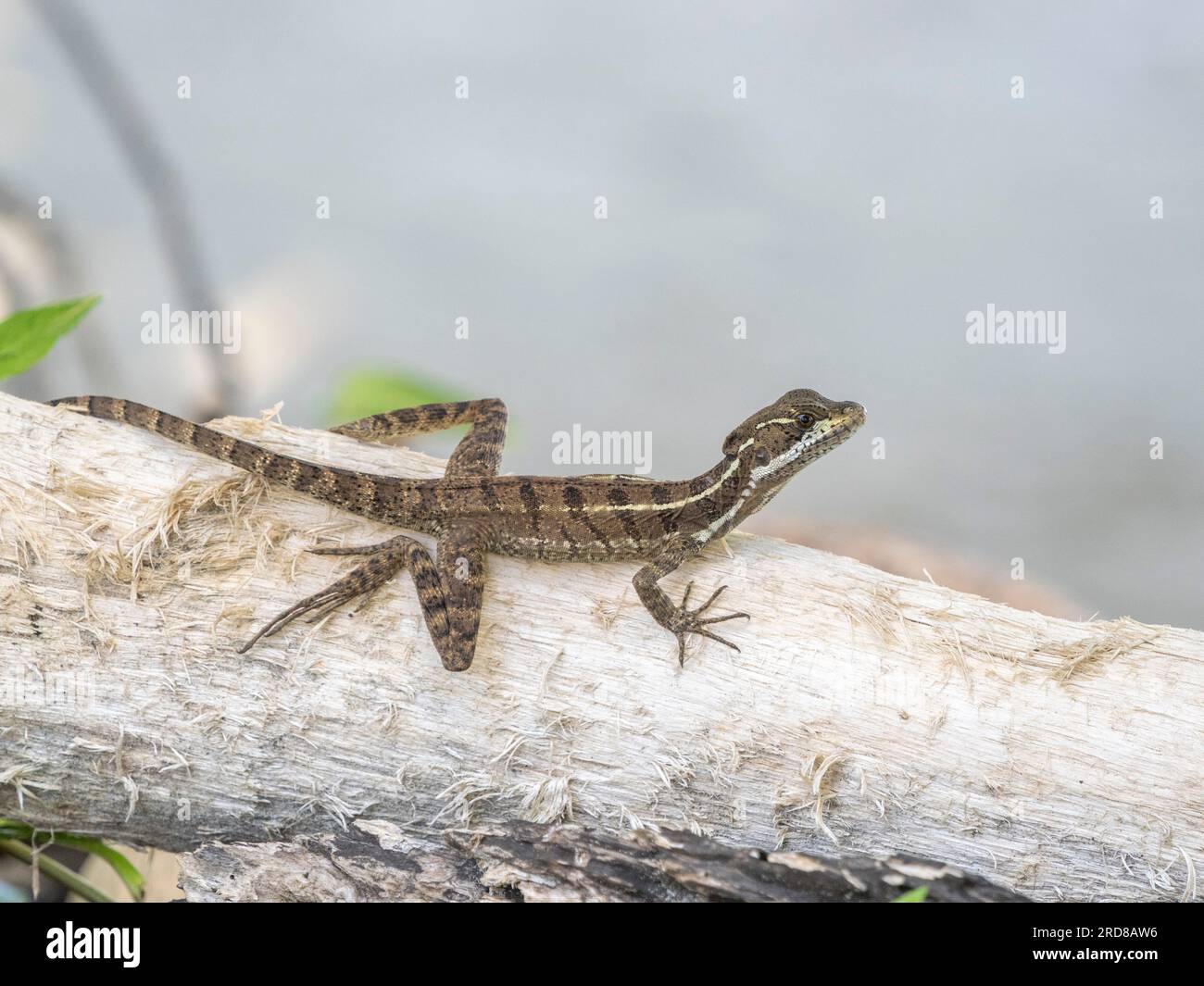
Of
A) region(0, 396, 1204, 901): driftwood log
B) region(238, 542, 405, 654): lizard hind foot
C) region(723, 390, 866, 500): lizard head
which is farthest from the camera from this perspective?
region(723, 390, 866, 500): lizard head

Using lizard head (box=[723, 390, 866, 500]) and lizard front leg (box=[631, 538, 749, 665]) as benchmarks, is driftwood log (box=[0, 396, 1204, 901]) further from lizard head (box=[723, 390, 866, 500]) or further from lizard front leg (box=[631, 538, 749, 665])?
lizard head (box=[723, 390, 866, 500])

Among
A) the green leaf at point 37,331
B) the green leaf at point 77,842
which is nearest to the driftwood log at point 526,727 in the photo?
the green leaf at point 77,842

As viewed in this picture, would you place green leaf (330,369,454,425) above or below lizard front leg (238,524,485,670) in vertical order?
above

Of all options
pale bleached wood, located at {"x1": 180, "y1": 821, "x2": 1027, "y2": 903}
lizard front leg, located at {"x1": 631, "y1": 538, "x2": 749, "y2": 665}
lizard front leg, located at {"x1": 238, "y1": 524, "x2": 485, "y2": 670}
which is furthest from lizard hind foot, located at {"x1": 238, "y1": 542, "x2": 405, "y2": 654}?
lizard front leg, located at {"x1": 631, "y1": 538, "x2": 749, "y2": 665}

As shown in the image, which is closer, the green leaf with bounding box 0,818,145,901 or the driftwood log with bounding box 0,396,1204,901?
the driftwood log with bounding box 0,396,1204,901
